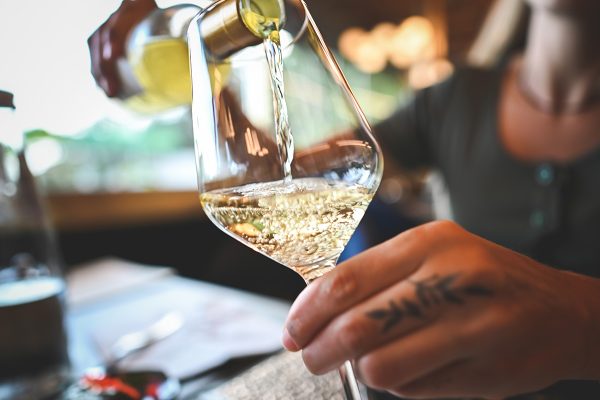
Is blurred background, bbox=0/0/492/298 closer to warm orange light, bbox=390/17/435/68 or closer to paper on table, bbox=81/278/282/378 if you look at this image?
→ warm orange light, bbox=390/17/435/68

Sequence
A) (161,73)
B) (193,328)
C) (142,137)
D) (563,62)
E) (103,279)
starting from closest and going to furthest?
(161,73)
(193,328)
(563,62)
(103,279)
(142,137)

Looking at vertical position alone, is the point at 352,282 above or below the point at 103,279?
above

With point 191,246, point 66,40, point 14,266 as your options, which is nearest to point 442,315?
point 66,40

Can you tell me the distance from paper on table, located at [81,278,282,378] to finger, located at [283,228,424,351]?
32 centimetres

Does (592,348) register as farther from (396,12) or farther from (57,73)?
(396,12)

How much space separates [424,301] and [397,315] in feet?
0.06

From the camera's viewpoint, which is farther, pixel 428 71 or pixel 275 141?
pixel 428 71

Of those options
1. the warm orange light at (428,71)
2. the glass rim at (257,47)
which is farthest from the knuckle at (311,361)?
the warm orange light at (428,71)

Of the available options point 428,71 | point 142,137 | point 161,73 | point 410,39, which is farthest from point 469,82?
point 428,71

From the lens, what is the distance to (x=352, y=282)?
30 centimetres

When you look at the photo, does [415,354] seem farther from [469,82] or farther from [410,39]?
[410,39]

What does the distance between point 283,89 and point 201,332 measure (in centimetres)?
45

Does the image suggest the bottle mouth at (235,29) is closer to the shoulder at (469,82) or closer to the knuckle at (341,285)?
the knuckle at (341,285)

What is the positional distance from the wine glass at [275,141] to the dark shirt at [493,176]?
2.19ft
